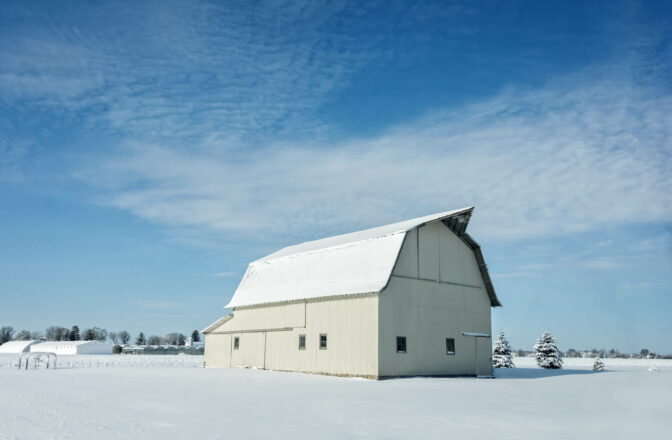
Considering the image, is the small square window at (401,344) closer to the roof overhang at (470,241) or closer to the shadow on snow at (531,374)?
the shadow on snow at (531,374)

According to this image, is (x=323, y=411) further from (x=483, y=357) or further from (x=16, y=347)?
(x=16, y=347)

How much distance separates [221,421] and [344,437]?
323 cm

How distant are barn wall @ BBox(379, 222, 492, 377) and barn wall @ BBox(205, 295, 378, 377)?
899 mm

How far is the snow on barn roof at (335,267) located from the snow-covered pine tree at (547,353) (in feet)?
87.4

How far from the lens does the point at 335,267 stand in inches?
1253

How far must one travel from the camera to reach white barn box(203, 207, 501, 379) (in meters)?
27.5

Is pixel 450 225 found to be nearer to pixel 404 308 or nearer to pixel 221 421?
pixel 404 308

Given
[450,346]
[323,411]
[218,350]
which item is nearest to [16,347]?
[218,350]


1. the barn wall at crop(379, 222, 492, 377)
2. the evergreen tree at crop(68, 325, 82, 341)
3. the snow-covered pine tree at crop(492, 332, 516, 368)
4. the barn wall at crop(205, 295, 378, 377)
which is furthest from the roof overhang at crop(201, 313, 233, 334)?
the evergreen tree at crop(68, 325, 82, 341)

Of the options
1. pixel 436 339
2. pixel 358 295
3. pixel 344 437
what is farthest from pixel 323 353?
pixel 344 437

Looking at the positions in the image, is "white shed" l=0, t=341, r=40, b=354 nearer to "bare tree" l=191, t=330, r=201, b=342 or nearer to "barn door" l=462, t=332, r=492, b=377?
"bare tree" l=191, t=330, r=201, b=342

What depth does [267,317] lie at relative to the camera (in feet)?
114

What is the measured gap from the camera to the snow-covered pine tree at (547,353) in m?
56.2

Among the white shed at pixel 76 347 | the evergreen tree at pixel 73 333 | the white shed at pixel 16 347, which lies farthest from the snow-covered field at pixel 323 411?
the evergreen tree at pixel 73 333
